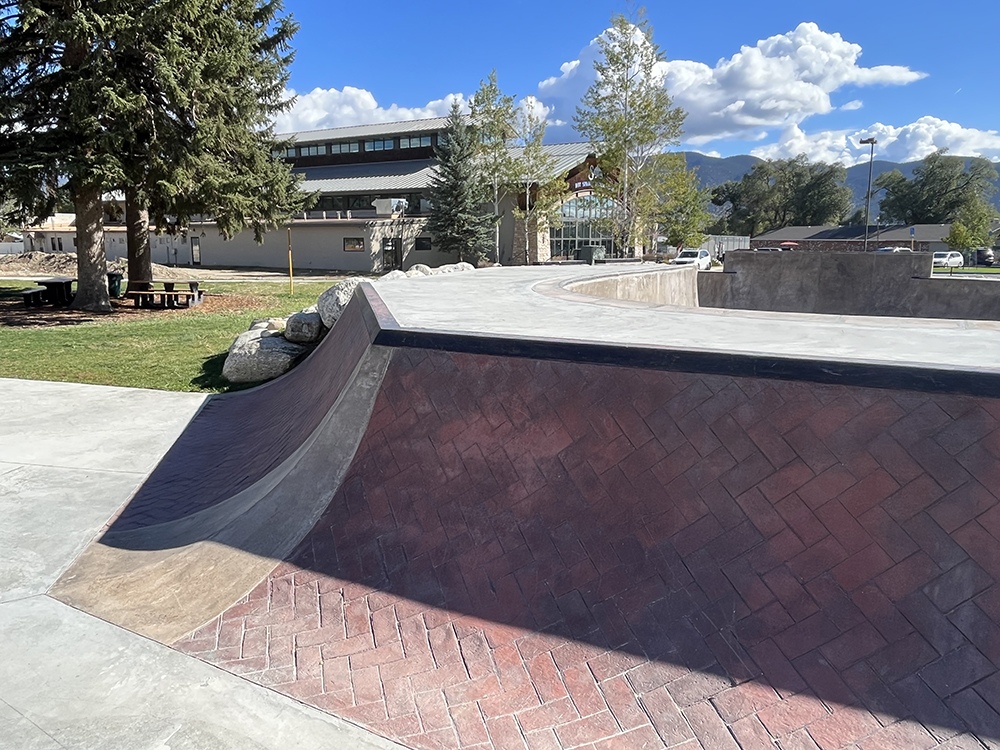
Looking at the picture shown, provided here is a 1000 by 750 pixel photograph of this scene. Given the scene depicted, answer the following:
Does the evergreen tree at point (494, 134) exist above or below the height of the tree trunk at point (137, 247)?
above

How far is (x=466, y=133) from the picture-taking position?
37.2 meters

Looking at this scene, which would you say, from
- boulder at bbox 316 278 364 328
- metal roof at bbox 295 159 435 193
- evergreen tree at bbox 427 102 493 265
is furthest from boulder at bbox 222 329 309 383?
metal roof at bbox 295 159 435 193

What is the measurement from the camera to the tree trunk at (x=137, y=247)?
19163mm

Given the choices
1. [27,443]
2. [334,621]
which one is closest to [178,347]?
[27,443]

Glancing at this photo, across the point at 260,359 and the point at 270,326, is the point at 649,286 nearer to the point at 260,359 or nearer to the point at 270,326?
the point at 270,326

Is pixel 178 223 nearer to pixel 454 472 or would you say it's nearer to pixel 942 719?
pixel 454 472

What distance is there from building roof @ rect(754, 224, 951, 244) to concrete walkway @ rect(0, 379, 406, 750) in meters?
78.4

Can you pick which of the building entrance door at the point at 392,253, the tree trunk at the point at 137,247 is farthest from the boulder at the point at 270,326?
the building entrance door at the point at 392,253

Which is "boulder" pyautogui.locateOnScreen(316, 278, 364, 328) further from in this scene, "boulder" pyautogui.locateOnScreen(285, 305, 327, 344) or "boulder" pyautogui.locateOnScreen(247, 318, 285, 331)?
"boulder" pyautogui.locateOnScreen(247, 318, 285, 331)

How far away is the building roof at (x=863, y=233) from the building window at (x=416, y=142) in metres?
44.0

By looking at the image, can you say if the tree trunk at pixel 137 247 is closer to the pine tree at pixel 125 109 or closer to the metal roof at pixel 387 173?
the pine tree at pixel 125 109

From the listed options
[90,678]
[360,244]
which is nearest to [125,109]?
[90,678]

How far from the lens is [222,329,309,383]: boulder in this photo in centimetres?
967

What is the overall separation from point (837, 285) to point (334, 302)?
15564 millimetres
